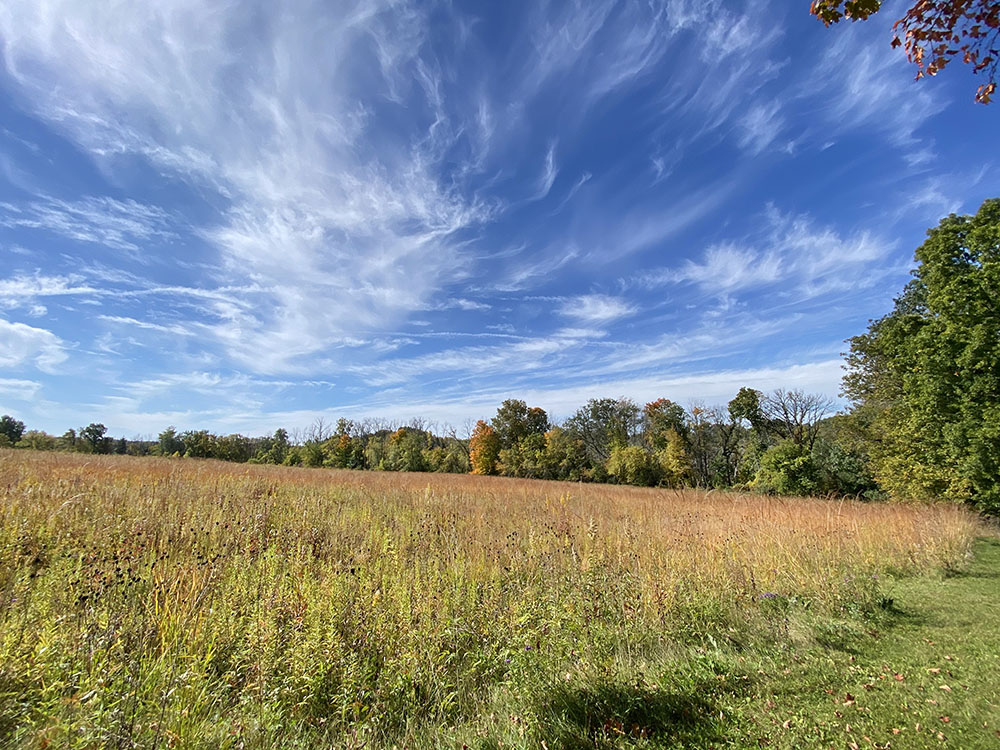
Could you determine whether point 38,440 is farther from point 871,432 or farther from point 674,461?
point 871,432

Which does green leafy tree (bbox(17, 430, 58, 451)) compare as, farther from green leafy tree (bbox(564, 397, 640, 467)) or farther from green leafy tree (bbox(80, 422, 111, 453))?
green leafy tree (bbox(564, 397, 640, 467))

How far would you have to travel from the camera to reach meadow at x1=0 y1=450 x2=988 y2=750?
242cm

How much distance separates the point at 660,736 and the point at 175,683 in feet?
10.0

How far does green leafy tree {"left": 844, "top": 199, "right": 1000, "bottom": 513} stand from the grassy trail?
44.4 ft

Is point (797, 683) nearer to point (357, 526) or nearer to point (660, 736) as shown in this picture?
point (660, 736)

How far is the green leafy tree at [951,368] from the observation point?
12.9 metres

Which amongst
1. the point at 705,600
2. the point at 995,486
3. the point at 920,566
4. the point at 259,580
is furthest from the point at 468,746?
the point at 995,486

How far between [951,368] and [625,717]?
19282mm

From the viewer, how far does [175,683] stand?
246cm

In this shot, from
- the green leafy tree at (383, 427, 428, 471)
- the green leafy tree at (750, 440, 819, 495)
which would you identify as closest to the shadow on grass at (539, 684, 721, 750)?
the green leafy tree at (750, 440, 819, 495)

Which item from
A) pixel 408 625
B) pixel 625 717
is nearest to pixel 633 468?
pixel 408 625

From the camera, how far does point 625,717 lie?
8.57 feet

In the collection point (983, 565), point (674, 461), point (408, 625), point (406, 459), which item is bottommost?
point (983, 565)

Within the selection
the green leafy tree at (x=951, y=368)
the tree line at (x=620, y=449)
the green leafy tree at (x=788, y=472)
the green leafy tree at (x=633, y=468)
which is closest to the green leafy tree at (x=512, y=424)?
the tree line at (x=620, y=449)
